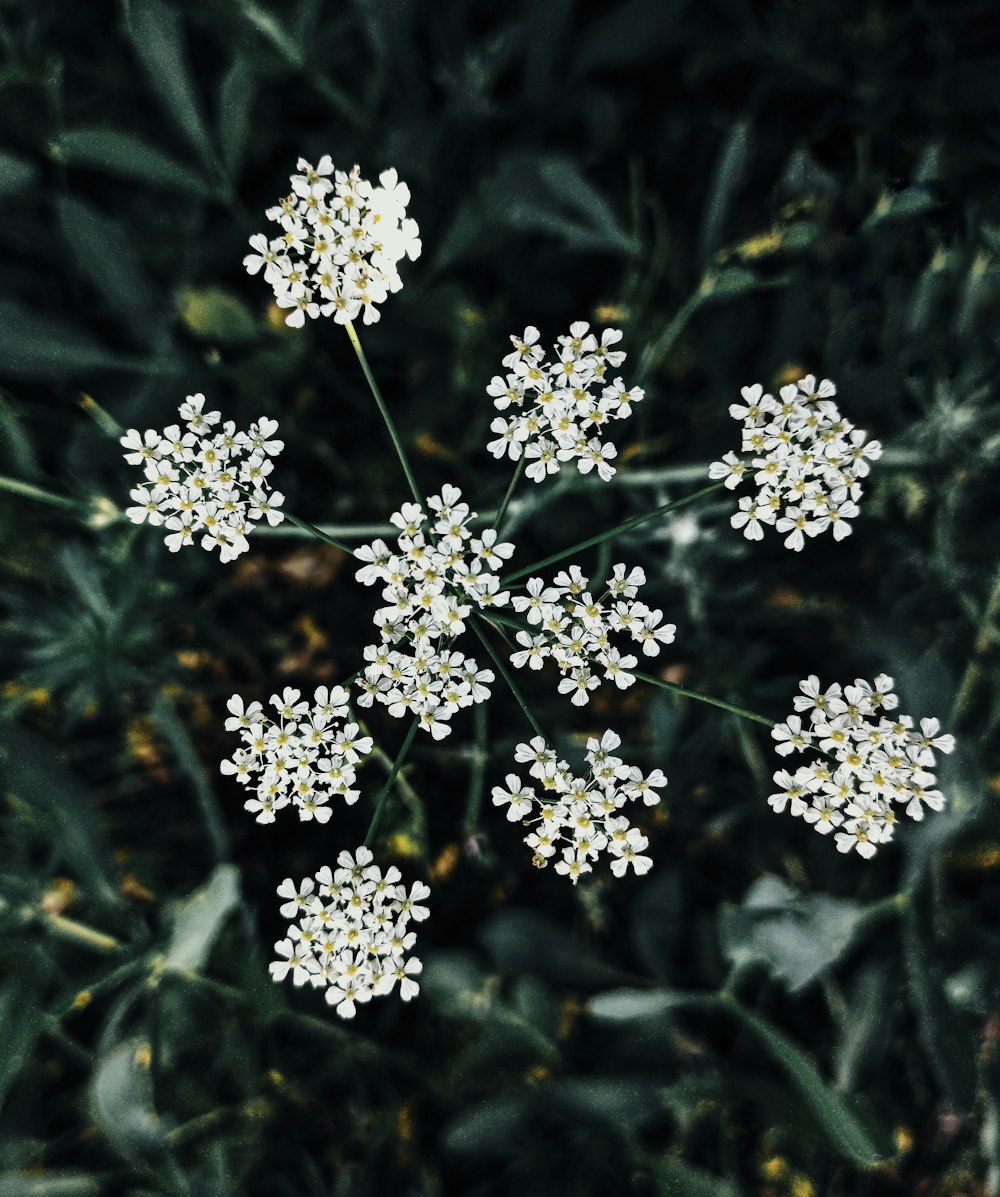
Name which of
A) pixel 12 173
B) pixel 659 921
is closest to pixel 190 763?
pixel 659 921

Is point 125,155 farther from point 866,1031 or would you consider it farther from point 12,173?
point 866,1031

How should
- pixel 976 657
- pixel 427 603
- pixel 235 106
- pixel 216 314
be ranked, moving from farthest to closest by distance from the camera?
1. pixel 216 314
2. pixel 976 657
3. pixel 235 106
4. pixel 427 603

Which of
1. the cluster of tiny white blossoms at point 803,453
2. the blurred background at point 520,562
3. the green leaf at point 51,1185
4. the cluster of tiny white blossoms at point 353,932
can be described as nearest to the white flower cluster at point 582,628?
Answer: the cluster of tiny white blossoms at point 803,453

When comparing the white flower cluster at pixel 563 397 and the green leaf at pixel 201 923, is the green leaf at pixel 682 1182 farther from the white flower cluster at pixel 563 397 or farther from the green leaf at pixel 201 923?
the white flower cluster at pixel 563 397

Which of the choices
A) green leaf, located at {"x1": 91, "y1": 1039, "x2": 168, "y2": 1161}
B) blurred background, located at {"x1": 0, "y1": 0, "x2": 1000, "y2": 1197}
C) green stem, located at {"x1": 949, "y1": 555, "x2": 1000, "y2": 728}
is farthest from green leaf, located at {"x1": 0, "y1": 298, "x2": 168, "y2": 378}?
green stem, located at {"x1": 949, "y1": 555, "x2": 1000, "y2": 728}

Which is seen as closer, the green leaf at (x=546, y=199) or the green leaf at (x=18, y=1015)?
the green leaf at (x=18, y=1015)

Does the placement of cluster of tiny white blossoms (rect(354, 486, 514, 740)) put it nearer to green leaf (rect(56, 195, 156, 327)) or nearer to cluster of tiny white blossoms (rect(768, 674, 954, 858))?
cluster of tiny white blossoms (rect(768, 674, 954, 858))
